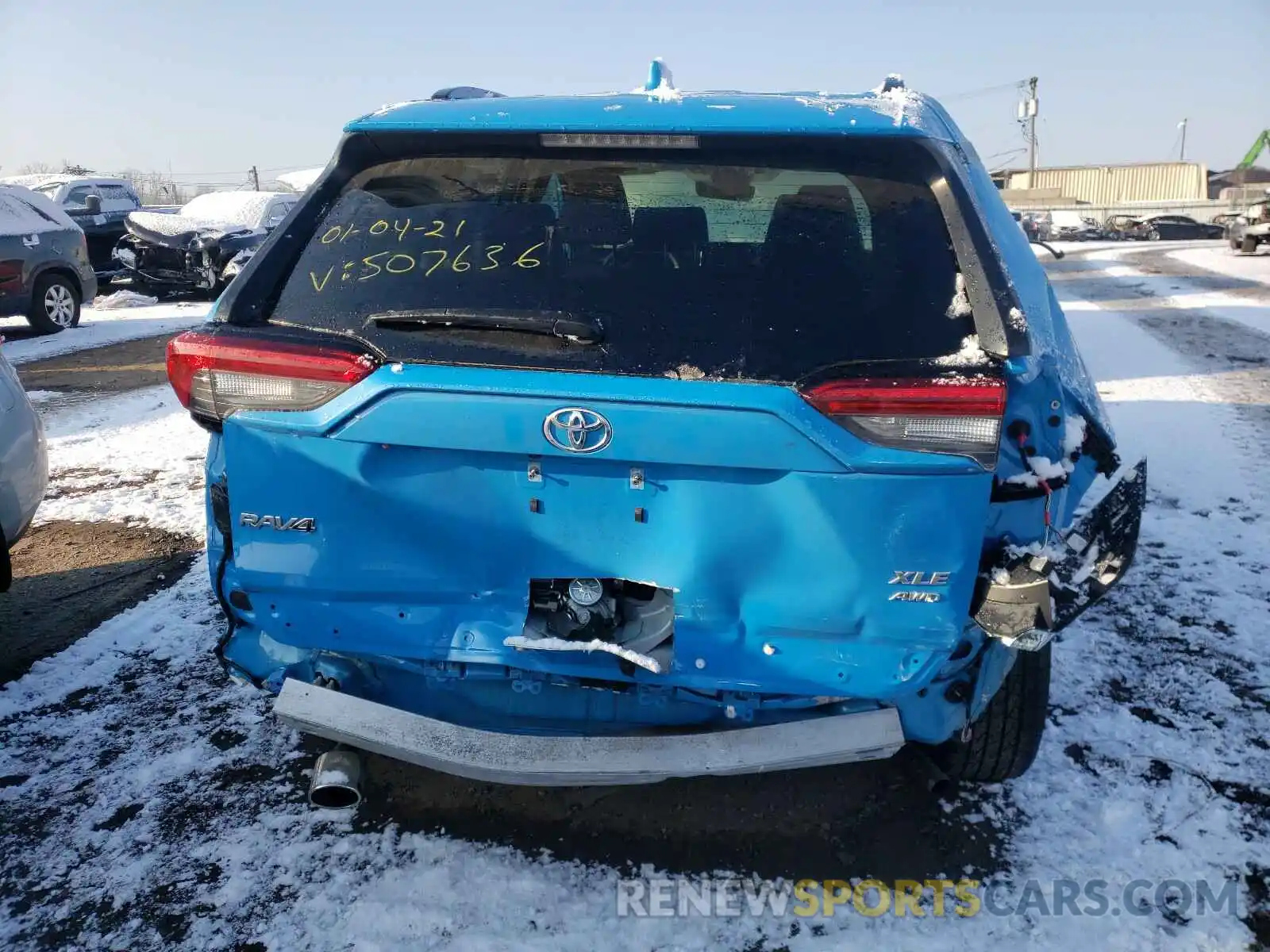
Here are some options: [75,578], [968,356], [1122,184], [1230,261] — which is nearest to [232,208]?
[75,578]

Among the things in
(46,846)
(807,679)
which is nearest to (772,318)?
(807,679)

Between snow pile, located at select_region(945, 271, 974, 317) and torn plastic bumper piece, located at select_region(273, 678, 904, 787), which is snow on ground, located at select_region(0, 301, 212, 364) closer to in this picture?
torn plastic bumper piece, located at select_region(273, 678, 904, 787)

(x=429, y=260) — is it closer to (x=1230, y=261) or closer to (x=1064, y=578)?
(x=1064, y=578)

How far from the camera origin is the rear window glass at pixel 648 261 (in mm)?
1986

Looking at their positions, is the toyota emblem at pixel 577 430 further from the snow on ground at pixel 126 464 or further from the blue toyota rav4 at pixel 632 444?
the snow on ground at pixel 126 464

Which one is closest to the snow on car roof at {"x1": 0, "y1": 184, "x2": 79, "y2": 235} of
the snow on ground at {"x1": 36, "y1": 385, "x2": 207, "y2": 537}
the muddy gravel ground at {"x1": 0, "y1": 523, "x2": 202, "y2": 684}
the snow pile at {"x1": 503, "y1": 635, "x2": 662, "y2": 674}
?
the snow on ground at {"x1": 36, "y1": 385, "x2": 207, "y2": 537}

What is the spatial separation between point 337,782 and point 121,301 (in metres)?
15.2

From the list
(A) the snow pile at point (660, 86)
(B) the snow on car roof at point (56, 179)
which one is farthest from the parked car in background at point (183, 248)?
(A) the snow pile at point (660, 86)

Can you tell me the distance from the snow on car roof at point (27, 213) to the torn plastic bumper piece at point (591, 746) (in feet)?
36.5

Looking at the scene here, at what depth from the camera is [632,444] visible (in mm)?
1920

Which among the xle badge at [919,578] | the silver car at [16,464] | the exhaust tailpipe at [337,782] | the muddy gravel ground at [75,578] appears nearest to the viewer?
the xle badge at [919,578]

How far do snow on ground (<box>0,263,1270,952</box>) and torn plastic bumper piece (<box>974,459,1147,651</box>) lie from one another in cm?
71

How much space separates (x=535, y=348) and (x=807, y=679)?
0.99 meters

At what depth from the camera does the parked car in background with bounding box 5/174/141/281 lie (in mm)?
16984
